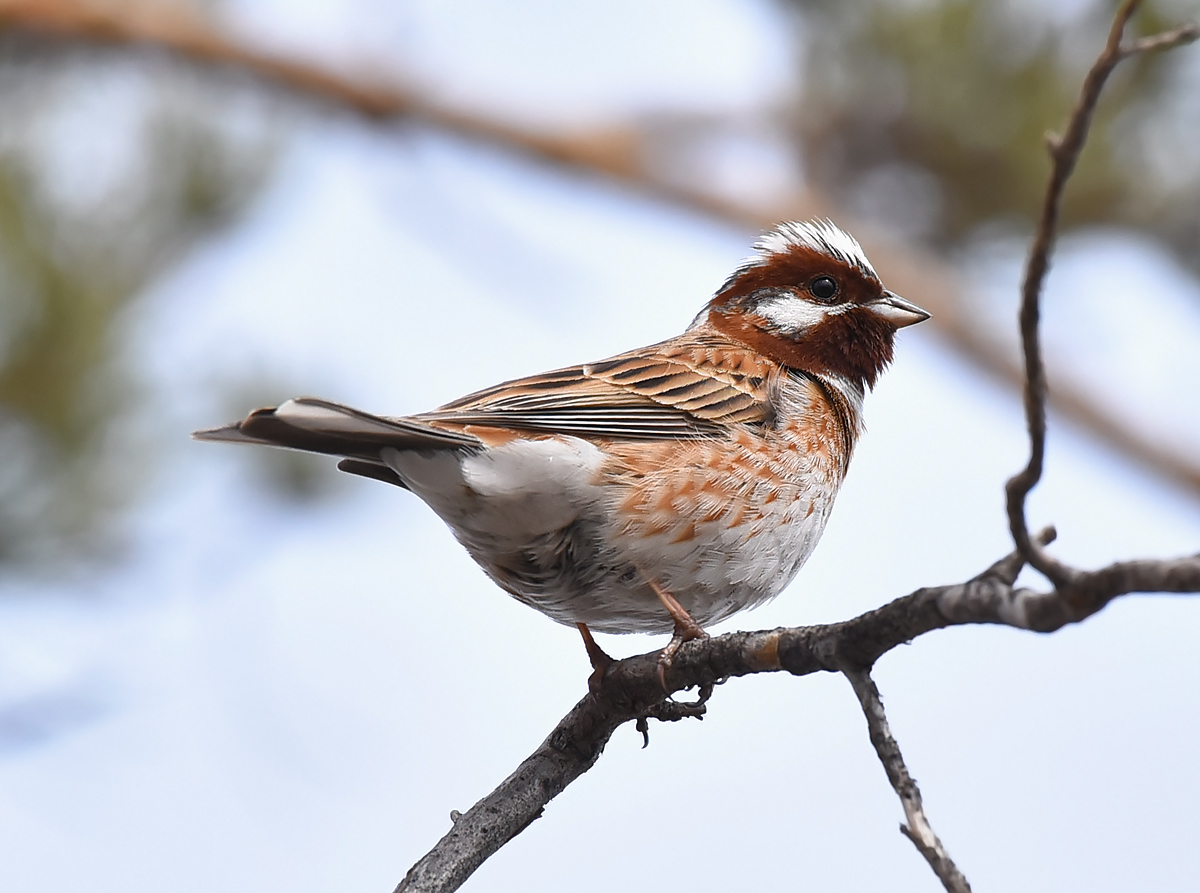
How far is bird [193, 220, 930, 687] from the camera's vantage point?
4.06m

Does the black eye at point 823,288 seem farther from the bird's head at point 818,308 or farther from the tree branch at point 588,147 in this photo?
the tree branch at point 588,147

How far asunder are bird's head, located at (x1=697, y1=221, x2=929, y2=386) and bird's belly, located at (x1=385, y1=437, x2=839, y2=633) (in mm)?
930

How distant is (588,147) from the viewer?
25.5 feet

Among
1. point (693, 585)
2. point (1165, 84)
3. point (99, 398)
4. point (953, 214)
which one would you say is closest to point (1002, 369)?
point (953, 214)

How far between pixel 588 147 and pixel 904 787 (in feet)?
19.4

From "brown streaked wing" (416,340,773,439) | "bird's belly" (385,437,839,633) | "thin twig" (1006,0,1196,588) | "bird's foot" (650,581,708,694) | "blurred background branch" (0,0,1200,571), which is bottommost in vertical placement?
"thin twig" (1006,0,1196,588)

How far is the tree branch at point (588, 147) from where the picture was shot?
6895 mm

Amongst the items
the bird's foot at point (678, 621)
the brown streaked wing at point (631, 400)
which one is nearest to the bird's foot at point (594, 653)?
the bird's foot at point (678, 621)

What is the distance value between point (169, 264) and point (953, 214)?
4023 mm

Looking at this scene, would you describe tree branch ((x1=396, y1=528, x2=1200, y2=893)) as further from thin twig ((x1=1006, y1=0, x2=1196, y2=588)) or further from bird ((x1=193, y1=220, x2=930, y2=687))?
bird ((x1=193, y1=220, x2=930, y2=687))

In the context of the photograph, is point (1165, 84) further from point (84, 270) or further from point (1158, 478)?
point (84, 270)

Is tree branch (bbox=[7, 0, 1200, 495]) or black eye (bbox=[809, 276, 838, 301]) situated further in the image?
tree branch (bbox=[7, 0, 1200, 495])

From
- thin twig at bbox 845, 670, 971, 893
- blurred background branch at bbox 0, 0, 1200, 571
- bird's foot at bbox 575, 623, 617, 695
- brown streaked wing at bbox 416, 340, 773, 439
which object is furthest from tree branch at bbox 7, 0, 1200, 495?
thin twig at bbox 845, 670, 971, 893

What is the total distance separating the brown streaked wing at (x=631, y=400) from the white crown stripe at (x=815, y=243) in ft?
2.19
